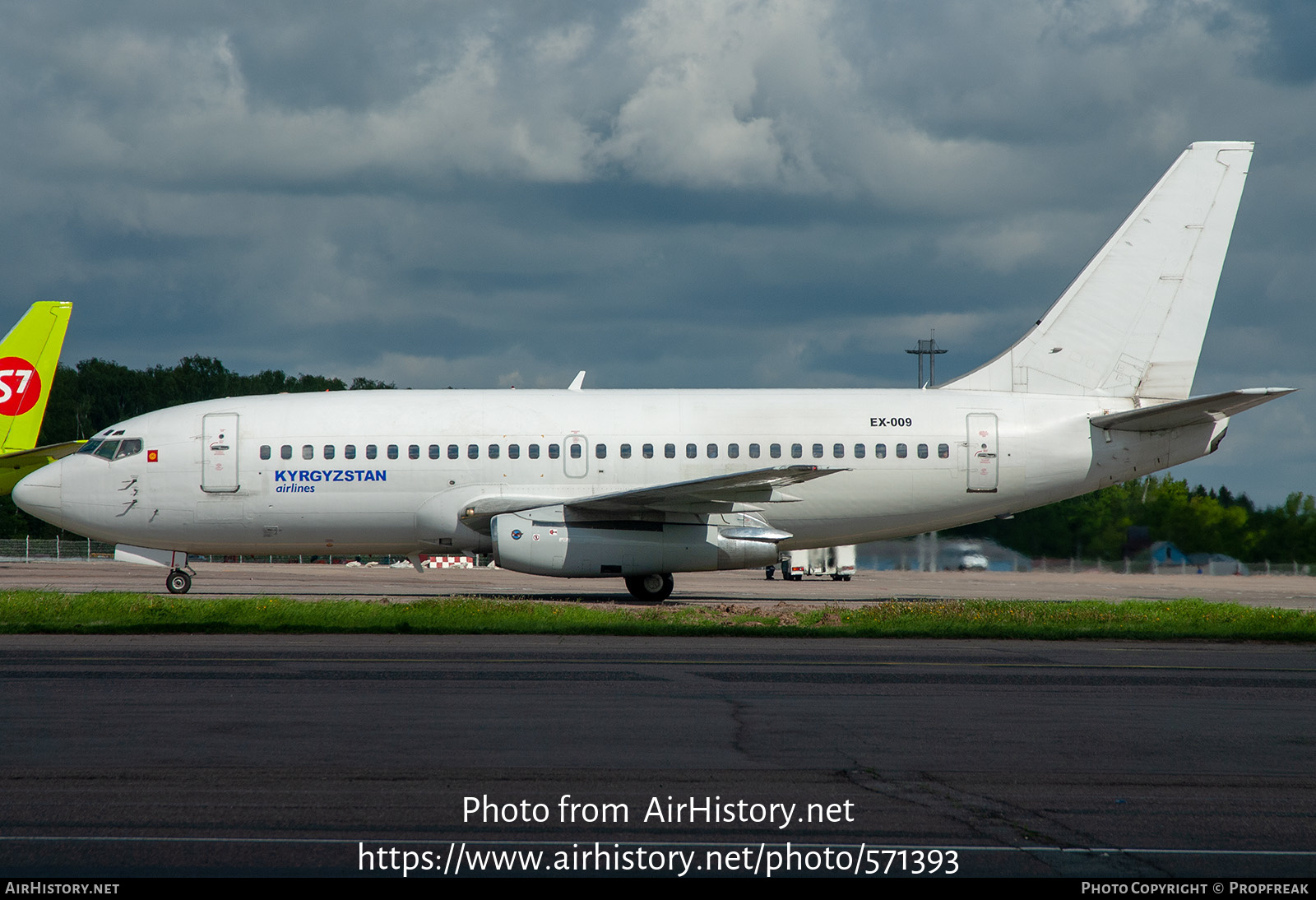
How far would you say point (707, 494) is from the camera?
75.3 feet

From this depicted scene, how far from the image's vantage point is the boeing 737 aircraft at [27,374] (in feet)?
117

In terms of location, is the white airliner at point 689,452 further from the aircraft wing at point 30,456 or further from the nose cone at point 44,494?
the aircraft wing at point 30,456

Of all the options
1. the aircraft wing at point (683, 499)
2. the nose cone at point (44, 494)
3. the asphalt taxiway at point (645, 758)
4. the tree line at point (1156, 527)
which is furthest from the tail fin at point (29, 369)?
the tree line at point (1156, 527)

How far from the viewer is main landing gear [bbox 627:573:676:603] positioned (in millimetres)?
24594

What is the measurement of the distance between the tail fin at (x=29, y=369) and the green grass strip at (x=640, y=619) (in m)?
18.1

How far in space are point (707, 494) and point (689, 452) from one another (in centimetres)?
181

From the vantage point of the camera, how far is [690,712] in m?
9.94

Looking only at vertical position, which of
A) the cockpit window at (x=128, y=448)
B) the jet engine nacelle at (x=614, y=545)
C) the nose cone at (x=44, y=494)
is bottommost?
the jet engine nacelle at (x=614, y=545)

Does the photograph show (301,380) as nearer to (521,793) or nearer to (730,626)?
(730,626)

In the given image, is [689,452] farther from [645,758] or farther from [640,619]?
[645,758]

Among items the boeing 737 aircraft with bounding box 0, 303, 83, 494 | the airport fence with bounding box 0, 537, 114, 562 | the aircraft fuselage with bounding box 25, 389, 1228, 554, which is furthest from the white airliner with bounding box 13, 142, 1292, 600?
the airport fence with bounding box 0, 537, 114, 562

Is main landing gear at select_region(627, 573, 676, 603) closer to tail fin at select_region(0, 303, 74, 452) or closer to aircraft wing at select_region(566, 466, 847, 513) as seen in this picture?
aircraft wing at select_region(566, 466, 847, 513)

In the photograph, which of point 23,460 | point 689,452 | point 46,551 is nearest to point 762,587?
point 689,452
